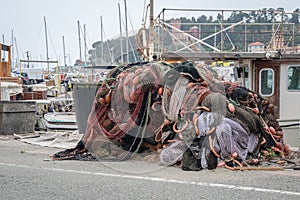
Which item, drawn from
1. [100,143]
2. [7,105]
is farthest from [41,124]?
[100,143]

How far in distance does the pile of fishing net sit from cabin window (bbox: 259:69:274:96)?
2459 millimetres

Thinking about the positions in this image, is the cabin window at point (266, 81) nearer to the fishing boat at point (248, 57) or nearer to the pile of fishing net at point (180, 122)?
the fishing boat at point (248, 57)

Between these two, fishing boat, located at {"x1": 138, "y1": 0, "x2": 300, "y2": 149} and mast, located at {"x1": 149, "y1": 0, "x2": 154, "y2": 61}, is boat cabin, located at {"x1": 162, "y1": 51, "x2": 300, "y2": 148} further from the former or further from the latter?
mast, located at {"x1": 149, "y1": 0, "x2": 154, "y2": 61}

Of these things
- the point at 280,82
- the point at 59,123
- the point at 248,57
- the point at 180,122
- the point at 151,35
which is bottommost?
the point at 59,123

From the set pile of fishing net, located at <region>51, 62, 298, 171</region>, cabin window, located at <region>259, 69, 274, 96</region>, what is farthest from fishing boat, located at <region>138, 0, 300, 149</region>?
pile of fishing net, located at <region>51, 62, 298, 171</region>

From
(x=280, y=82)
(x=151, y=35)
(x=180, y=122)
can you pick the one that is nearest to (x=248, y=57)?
(x=280, y=82)

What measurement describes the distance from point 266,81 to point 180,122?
4500 millimetres

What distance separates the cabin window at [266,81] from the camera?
1141 cm

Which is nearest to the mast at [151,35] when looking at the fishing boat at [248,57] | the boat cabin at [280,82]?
the fishing boat at [248,57]

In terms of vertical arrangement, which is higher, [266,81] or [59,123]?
[266,81]

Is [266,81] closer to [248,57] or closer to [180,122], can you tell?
[248,57]

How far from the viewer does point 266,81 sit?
1145 centimetres

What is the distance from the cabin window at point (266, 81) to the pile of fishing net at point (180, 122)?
2459mm

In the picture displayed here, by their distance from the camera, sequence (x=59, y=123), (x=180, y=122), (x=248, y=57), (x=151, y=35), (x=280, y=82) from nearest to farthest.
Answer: (x=180, y=122) < (x=248, y=57) < (x=280, y=82) < (x=151, y=35) < (x=59, y=123)
